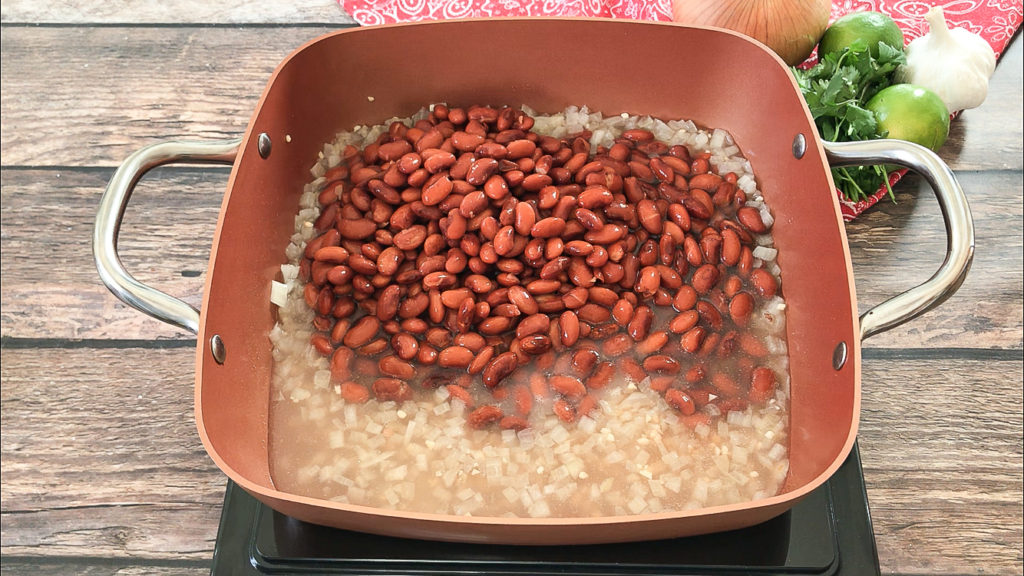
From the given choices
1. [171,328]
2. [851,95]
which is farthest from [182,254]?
A: [851,95]

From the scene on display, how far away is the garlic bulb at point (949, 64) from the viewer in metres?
1.02

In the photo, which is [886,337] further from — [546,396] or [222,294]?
[222,294]

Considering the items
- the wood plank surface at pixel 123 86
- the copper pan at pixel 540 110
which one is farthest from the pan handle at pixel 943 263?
the wood plank surface at pixel 123 86

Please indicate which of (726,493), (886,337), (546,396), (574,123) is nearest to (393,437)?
(546,396)

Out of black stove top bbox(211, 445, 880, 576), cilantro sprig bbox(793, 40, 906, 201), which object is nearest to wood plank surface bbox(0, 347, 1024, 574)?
black stove top bbox(211, 445, 880, 576)

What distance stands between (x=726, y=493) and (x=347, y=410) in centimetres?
40

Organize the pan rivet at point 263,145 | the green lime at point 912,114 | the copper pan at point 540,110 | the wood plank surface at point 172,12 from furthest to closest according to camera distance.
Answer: the wood plank surface at point 172,12 → the green lime at point 912,114 → the pan rivet at point 263,145 → the copper pan at point 540,110

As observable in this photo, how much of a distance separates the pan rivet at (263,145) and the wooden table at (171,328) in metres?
0.24

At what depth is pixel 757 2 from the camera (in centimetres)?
101

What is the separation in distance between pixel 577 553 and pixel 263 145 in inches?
21.3

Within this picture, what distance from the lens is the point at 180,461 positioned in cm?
92

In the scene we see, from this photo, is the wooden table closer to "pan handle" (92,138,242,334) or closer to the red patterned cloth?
the red patterned cloth

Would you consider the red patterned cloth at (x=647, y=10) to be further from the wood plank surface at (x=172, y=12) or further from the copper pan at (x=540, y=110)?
the copper pan at (x=540, y=110)

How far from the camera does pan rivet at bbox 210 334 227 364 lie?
2.45ft
